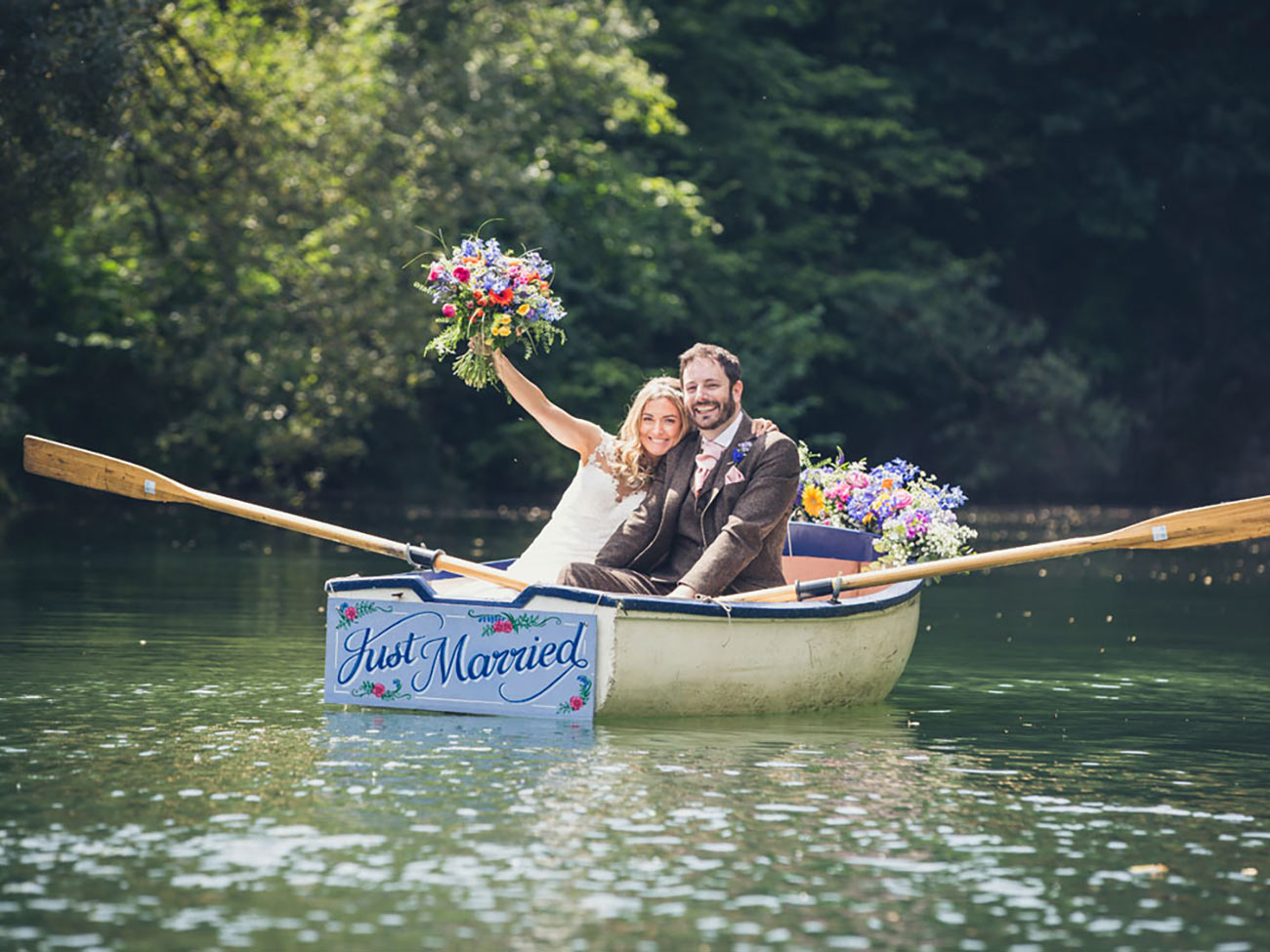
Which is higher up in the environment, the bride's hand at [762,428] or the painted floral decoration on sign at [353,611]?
the bride's hand at [762,428]

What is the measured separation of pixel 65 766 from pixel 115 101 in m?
14.2

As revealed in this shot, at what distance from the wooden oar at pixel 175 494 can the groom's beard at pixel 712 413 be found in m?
1.18

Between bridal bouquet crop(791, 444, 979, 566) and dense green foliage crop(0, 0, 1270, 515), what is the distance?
441 inches

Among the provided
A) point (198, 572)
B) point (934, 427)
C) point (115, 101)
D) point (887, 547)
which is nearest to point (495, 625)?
point (887, 547)

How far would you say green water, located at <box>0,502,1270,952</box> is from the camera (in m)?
5.93

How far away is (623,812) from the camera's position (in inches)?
294

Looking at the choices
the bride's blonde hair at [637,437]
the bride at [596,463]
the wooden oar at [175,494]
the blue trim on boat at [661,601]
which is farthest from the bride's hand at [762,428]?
the wooden oar at [175,494]

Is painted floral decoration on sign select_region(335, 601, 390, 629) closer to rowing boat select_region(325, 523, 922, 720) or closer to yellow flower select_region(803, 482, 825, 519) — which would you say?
rowing boat select_region(325, 523, 922, 720)

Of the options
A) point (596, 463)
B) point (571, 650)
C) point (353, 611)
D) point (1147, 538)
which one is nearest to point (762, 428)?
point (596, 463)

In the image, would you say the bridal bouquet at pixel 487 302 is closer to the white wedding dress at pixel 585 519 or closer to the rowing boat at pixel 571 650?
the white wedding dress at pixel 585 519

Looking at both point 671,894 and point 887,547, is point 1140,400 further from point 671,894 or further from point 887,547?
point 671,894

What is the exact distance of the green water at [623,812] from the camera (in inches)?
234

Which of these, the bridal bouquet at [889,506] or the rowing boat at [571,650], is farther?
the bridal bouquet at [889,506]

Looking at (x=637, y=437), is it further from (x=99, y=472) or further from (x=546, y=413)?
(x=99, y=472)
